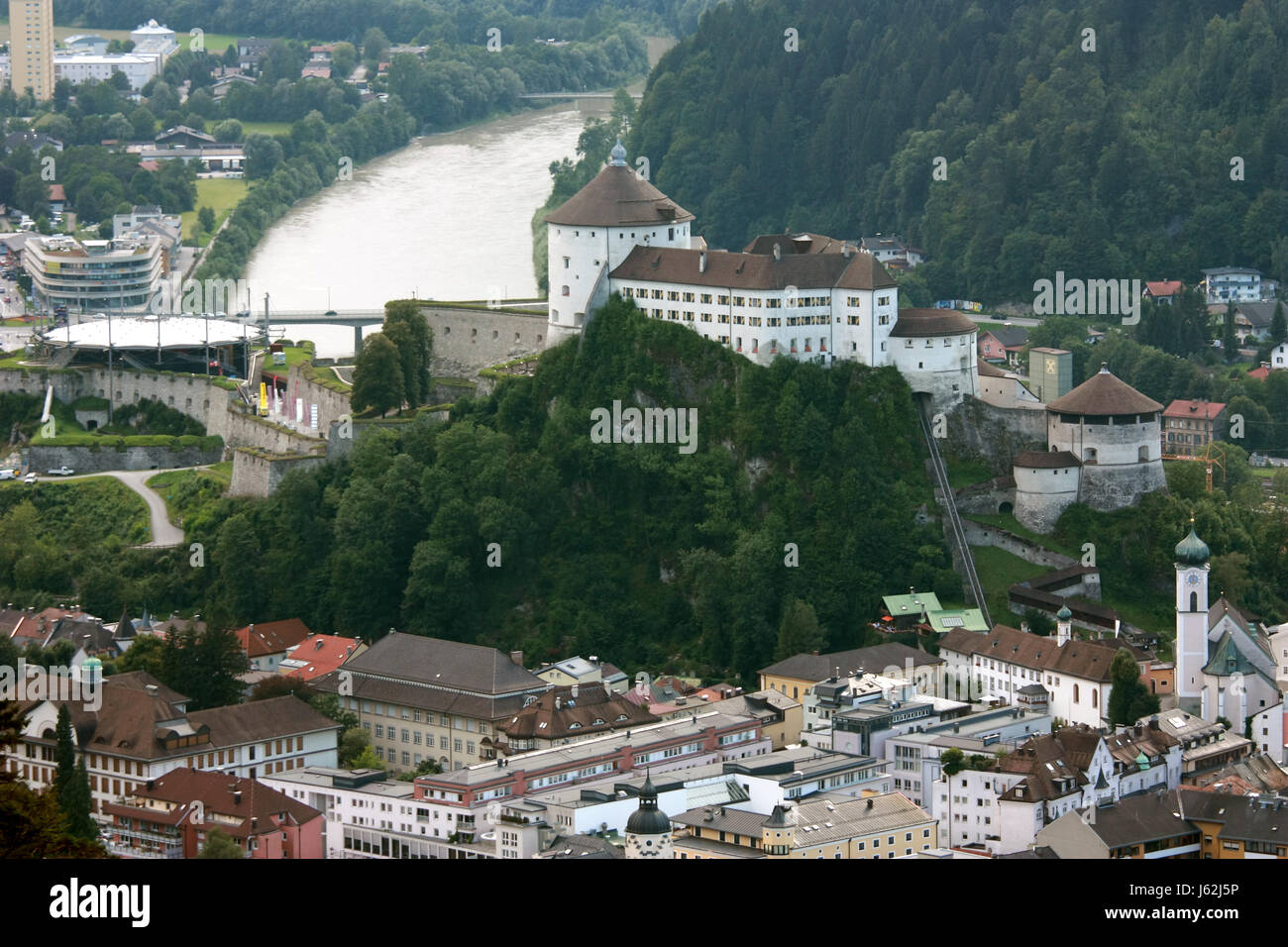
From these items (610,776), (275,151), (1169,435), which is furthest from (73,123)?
(610,776)

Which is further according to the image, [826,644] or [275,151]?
[275,151]

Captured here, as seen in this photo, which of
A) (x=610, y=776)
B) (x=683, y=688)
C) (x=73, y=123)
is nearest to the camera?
(x=610, y=776)

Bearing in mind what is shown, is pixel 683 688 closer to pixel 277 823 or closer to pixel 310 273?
pixel 277 823

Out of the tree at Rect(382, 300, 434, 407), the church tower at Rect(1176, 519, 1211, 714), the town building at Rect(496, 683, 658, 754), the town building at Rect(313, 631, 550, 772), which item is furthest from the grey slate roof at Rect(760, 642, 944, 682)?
the tree at Rect(382, 300, 434, 407)

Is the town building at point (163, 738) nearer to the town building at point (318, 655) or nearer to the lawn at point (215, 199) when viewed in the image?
the town building at point (318, 655)

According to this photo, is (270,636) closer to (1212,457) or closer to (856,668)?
(856,668)

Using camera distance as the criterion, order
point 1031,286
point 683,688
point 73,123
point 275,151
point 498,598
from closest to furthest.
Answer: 1. point 683,688
2. point 498,598
3. point 1031,286
4. point 275,151
5. point 73,123
